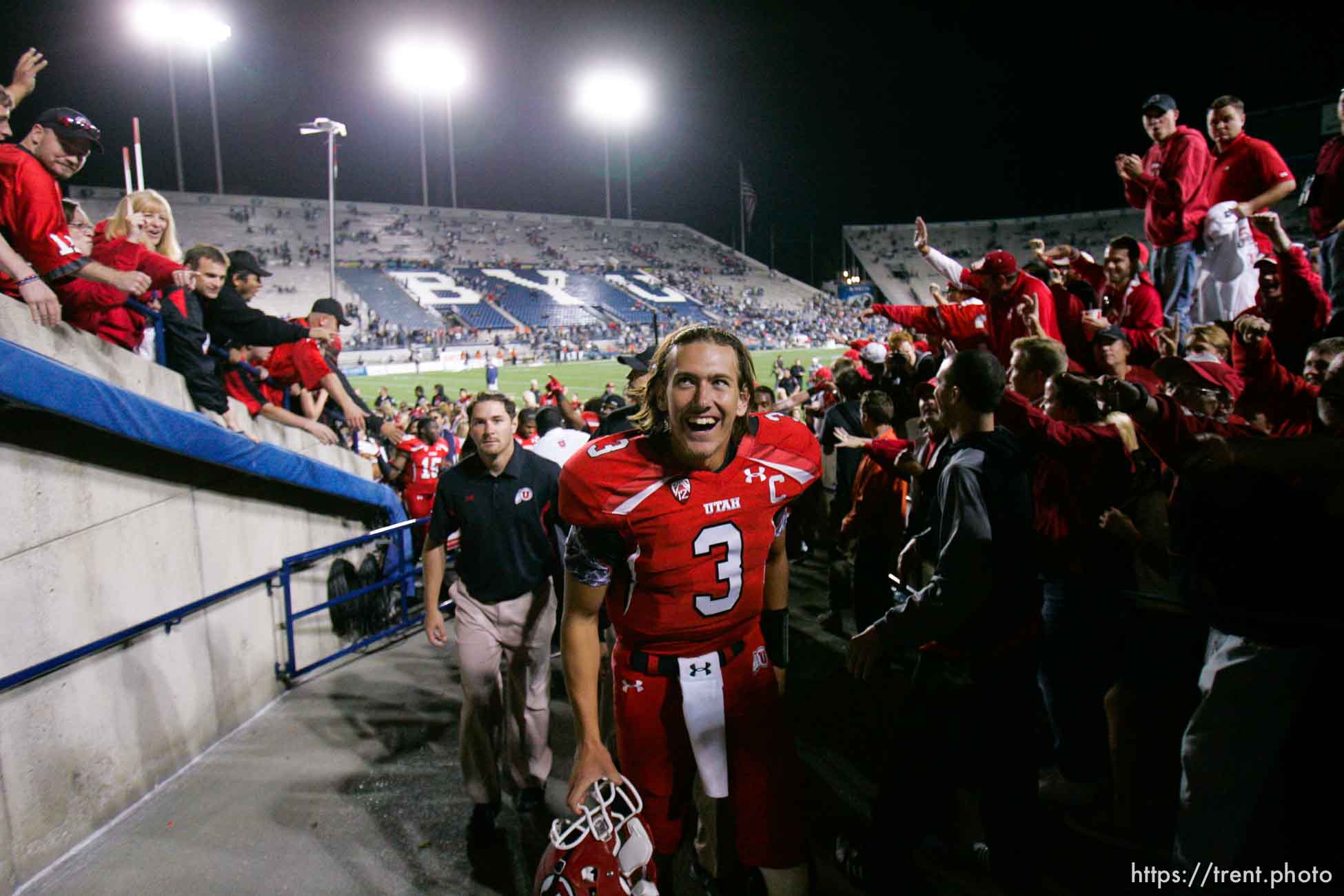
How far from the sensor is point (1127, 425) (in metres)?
3.29

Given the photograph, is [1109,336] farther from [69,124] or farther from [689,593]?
[69,124]

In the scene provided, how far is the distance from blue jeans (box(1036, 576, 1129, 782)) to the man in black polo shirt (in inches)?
105

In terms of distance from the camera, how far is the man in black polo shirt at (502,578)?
3982 millimetres

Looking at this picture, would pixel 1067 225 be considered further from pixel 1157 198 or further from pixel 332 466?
pixel 332 466

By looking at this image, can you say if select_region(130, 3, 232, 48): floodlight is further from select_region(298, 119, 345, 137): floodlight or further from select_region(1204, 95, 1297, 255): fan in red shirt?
select_region(1204, 95, 1297, 255): fan in red shirt

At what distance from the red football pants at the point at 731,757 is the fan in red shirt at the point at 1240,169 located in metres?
5.57

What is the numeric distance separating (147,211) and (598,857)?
220 inches

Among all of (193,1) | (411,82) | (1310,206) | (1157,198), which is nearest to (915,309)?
(1157,198)

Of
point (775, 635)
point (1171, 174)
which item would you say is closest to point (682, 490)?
point (775, 635)

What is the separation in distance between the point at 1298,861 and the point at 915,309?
4443 mm

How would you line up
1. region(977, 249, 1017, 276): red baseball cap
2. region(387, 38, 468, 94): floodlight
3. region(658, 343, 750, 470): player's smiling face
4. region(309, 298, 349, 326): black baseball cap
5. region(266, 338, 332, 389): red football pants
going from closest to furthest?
1. region(658, 343, 750, 470): player's smiling face
2. region(977, 249, 1017, 276): red baseball cap
3. region(266, 338, 332, 389): red football pants
4. region(309, 298, 349, 326): black baseball cap
5. region(387, 38, 468, 94): floodlight

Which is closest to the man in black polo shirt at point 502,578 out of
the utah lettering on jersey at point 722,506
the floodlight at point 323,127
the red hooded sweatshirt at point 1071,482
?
the utah lettering on jersey at point 722,506

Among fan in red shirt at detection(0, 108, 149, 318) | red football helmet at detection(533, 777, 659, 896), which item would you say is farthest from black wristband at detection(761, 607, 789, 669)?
fan in red shirt at detection(0, 108, 149, 318)

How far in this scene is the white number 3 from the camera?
2.42 meters
